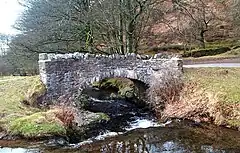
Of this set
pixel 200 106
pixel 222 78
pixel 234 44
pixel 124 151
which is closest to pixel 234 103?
pixel 200 106

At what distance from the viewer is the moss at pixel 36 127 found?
42.7 feet

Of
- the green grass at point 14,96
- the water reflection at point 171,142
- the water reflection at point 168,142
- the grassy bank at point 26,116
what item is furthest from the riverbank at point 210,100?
the green grass at point 14,96

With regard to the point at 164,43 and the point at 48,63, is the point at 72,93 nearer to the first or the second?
the point at 48,63

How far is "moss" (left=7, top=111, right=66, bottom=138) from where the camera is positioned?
13023mm

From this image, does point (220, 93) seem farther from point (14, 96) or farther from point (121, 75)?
point (14, 96)

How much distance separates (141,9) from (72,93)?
7848mm

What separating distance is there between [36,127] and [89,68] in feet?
17.2

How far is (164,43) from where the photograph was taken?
129 ft

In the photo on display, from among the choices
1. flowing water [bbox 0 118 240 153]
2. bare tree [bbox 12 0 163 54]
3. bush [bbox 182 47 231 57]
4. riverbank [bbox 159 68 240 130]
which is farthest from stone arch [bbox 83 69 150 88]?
bush [bbox 182 47 231 57]

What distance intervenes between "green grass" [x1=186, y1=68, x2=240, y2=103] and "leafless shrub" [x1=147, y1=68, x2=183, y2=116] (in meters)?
0.74

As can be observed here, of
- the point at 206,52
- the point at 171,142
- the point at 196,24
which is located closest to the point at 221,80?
the point at 171,142

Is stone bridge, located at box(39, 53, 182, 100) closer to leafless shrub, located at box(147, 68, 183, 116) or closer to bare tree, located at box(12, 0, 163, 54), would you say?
leafless shrub, located at box(147, 68, 183, 116)

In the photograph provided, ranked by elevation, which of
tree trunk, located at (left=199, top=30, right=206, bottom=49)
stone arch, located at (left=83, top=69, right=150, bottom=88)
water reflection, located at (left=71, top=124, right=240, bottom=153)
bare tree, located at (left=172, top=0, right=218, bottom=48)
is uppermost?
bare tree, located at (left=172, top=0, right=218, bottom=48)

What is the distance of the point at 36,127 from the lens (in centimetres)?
1319
